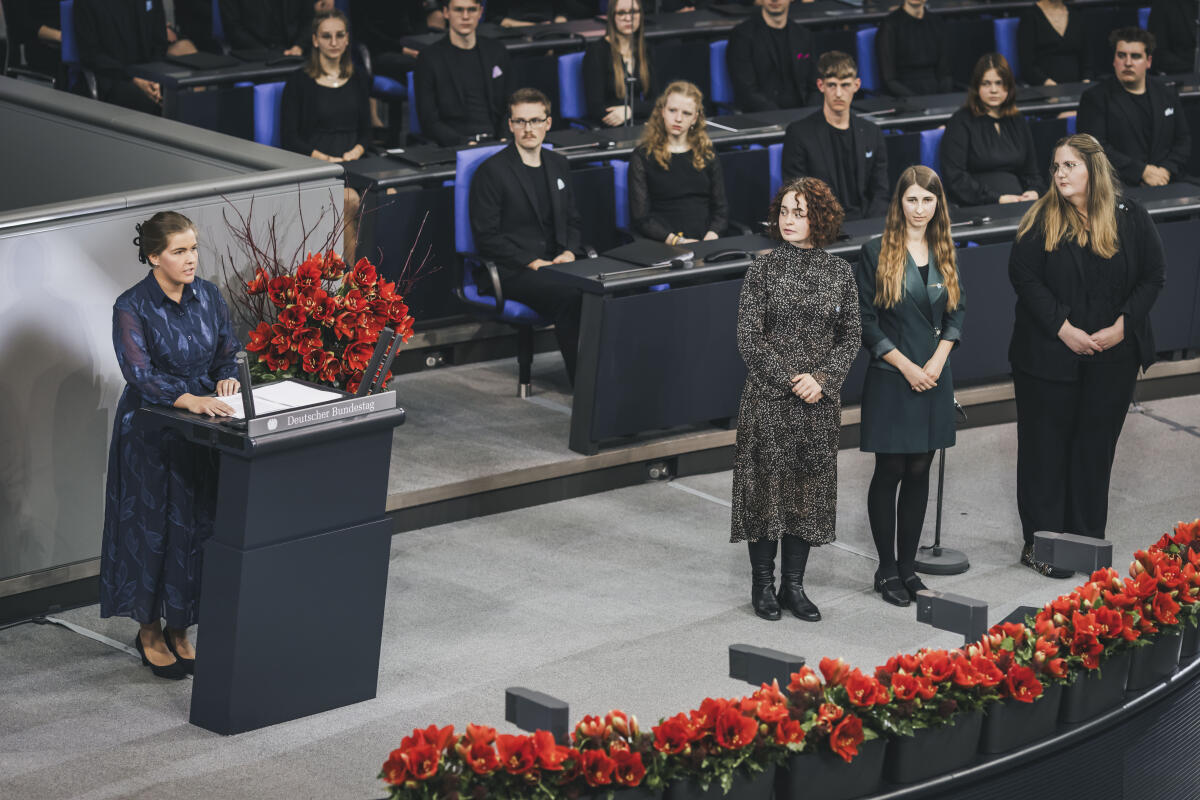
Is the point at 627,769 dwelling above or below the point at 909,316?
below

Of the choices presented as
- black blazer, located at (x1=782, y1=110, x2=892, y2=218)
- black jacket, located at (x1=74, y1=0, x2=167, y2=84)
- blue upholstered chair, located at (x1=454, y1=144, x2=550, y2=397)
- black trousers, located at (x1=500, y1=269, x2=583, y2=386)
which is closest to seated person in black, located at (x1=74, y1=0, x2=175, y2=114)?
black jacket, located at (x1=74, y1=0, x2=167, y2=84)

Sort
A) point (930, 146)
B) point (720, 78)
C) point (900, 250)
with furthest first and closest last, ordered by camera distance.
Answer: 1. point (720, 78)
2. point (930, 146)
3. point (900, 250)

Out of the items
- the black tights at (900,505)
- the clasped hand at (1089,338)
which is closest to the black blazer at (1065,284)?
the clasped hand at (1089,338)

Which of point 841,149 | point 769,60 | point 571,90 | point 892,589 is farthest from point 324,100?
point 892,589

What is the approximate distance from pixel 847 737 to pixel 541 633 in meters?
2.24

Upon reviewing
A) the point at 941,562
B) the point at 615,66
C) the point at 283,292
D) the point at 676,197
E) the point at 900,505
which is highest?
the point at 615,66

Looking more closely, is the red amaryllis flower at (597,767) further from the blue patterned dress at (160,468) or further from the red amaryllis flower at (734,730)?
the blue patterned dress at (160,468)

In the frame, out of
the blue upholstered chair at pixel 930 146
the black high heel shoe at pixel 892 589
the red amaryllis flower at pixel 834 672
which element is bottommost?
the black high heel shoe at pixel 892 589

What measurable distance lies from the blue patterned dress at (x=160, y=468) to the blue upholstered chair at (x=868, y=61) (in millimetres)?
6636

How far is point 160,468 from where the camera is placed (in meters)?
4.95

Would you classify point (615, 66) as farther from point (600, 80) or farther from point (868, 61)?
point (868, 61)

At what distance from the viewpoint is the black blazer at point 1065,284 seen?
19.8 ft

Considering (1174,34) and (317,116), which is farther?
(1174,34)

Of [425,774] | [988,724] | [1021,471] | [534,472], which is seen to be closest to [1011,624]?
[988,724]
